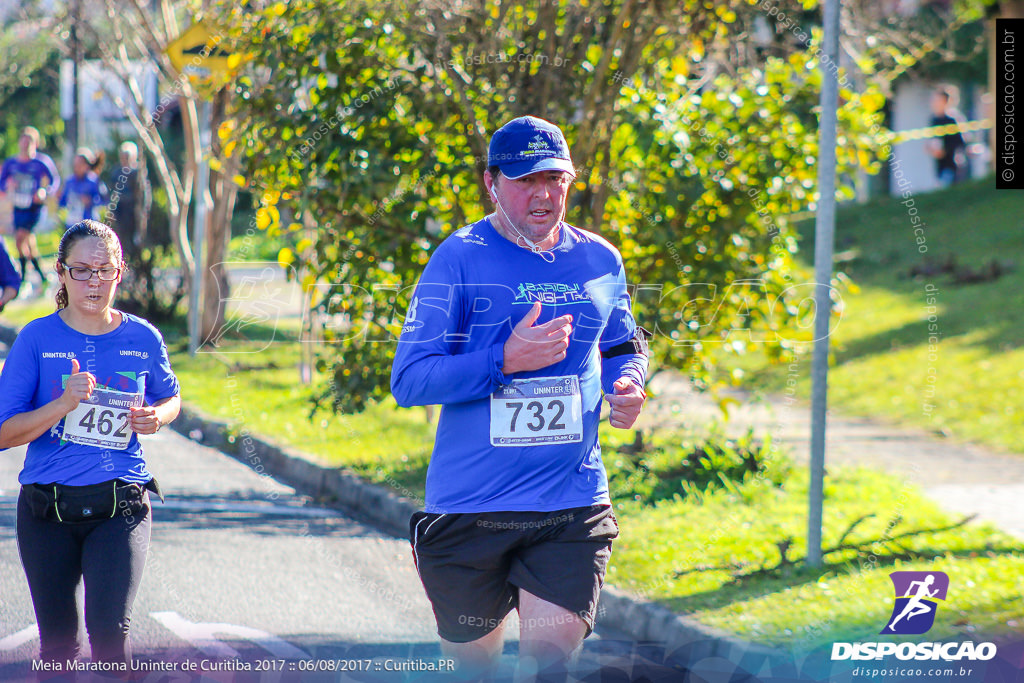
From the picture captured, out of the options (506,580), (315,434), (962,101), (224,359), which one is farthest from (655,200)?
(962,101)

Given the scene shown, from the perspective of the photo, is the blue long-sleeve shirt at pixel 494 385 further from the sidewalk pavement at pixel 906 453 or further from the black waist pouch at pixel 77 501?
the sidewalk pavement at pixel 906 453

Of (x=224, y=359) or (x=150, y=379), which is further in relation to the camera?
(x=224, y=359)

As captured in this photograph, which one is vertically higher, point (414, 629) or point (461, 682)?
point (461, 682)

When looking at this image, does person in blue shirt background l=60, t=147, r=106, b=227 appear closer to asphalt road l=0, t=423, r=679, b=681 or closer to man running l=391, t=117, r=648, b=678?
asphalt road l=0, t=423, r=679, b=681

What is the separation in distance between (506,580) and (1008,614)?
2601 mm

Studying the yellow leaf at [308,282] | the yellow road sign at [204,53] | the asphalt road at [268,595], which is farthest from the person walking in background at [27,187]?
the yellow leaf at [308,282]

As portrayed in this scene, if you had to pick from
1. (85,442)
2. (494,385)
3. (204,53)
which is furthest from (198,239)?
(494,385)

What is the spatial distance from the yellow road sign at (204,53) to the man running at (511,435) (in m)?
4.13

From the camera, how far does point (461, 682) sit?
3.29 meters

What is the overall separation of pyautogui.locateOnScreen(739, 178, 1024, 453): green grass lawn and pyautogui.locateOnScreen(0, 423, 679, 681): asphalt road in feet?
11.1

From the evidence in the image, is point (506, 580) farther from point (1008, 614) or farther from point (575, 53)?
point (575, 53)


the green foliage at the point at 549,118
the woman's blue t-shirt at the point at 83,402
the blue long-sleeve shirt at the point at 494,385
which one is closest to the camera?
the blue long-sleeve shirt at the point at 494,385

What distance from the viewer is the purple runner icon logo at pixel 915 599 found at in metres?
4.71

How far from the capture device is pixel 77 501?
353cm
